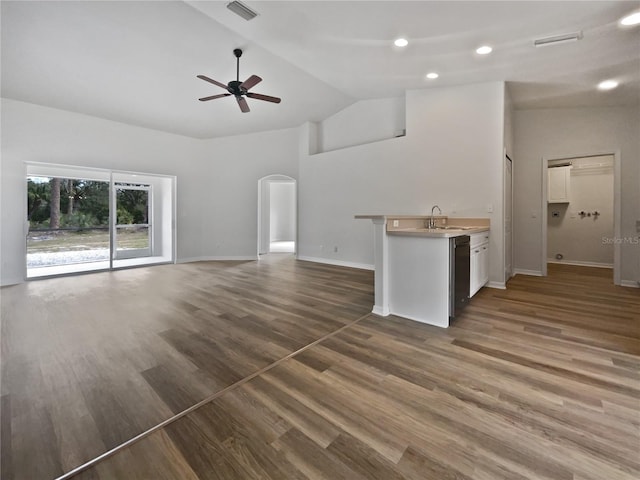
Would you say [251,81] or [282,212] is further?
[282,212]

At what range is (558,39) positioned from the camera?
305cm

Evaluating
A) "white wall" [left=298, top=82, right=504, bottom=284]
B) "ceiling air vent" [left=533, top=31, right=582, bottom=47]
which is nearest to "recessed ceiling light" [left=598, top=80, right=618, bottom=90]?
"white wall" [left=298, top=82, right=504, bottom=284]

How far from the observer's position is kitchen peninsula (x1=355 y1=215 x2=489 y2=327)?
2.67m

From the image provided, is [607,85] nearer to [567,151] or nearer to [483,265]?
[567,151]

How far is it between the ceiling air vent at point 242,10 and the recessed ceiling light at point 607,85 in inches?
192

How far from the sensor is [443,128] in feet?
15.0

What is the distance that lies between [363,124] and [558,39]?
3437mm

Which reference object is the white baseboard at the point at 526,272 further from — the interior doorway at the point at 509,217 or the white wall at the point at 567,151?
the interior doorway at the point at 509,217

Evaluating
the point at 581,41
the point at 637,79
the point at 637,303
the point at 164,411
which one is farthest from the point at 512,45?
the point at 164,411

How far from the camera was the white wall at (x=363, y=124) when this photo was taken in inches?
218

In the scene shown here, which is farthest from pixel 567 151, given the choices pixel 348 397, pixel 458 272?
pixel 348 397

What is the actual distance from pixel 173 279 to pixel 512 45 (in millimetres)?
6062

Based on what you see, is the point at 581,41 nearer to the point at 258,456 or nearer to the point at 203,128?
the point at 258,456

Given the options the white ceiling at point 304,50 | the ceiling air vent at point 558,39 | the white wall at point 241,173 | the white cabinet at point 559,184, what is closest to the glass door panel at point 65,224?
the white ceiling at point 304,50
